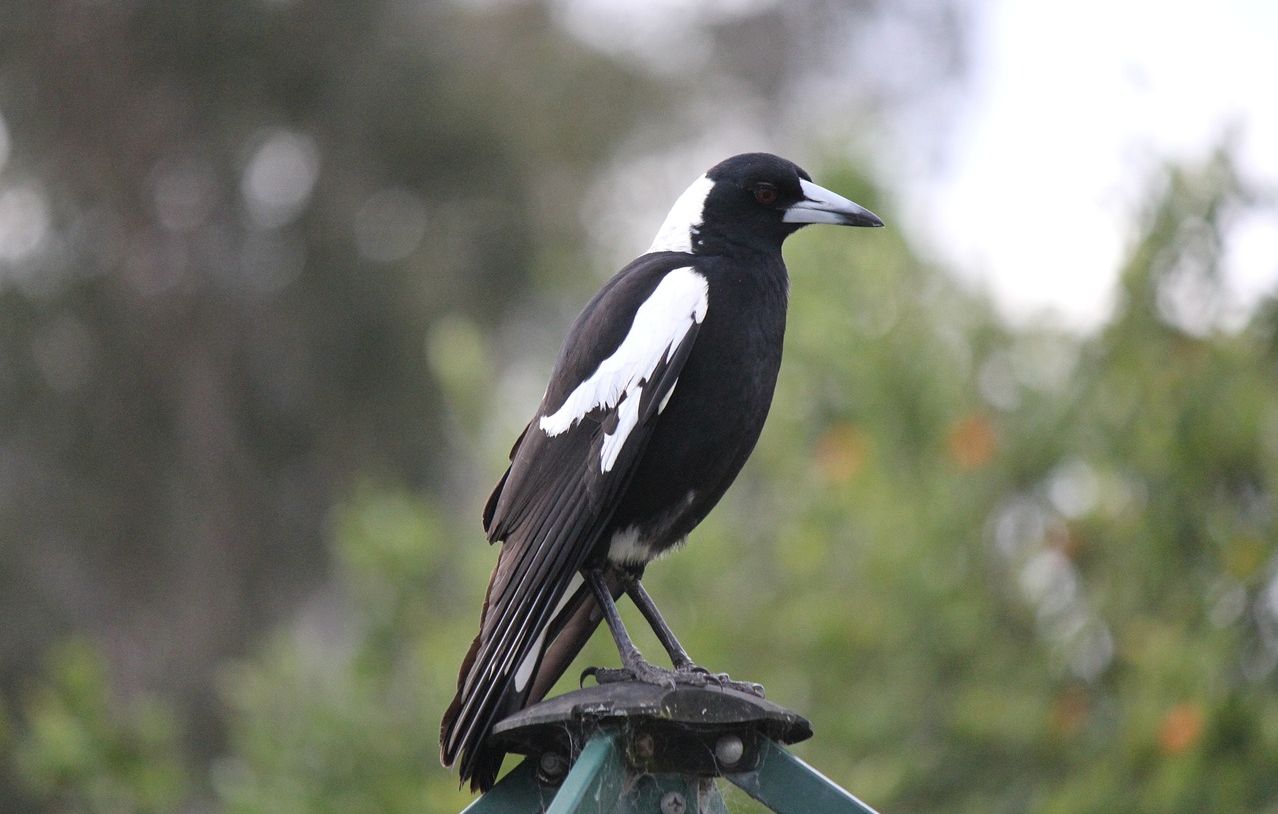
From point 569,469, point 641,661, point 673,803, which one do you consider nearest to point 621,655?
point 641,661

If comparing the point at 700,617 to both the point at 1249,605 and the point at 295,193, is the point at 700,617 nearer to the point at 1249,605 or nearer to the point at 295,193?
the point at 1249,605

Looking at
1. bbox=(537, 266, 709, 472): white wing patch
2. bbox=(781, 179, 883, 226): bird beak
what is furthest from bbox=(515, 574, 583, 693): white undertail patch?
bbox=(781, 179, 883, 226): bird beak

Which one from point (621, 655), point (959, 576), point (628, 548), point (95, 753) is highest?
point (95, 753)

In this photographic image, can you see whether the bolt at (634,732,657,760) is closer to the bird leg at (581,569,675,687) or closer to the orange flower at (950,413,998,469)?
the bird leg at (581,569,675,687)

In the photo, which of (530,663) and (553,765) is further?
(530,663)

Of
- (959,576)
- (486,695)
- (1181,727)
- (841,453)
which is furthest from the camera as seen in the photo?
(841,453)

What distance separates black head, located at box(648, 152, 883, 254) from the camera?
9.50ft

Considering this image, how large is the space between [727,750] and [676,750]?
7 centimetres

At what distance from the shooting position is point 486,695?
2230 millimetres

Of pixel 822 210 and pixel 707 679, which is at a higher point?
pixel 822 210

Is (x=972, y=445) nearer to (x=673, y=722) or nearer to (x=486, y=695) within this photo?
(x=486, y=695)

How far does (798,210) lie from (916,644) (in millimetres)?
2466

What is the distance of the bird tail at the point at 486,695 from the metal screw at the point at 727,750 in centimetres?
38

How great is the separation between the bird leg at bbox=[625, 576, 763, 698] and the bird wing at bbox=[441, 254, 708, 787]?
0.13 meters
